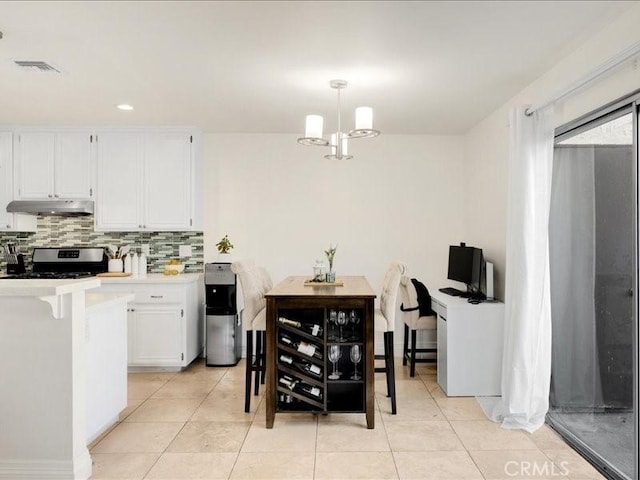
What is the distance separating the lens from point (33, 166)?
15.6 feet

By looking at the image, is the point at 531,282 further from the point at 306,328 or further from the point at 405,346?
the point at 405,346

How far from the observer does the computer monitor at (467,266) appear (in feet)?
13.4

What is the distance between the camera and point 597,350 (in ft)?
9.82

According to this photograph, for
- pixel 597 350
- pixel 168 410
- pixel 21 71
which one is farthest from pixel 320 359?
pixel 21 71

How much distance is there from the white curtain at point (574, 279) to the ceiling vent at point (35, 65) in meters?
3.55

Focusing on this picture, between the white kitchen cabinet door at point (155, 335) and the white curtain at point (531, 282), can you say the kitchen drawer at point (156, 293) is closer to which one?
the white kitchen cabinet door at point (155, 335)

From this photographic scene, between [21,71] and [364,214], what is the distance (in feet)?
11.0

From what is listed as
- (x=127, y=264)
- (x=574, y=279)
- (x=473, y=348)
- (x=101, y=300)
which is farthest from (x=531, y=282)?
(x=127, y=264)

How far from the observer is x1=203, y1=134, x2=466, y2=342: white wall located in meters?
5.14

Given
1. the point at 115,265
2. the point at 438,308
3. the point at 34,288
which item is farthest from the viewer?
the point at 115,265

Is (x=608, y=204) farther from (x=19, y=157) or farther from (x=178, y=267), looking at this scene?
(x=19, y=157)

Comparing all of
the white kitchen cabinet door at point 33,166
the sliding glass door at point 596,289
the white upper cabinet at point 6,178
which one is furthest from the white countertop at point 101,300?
the sliding glass door at point 596,289

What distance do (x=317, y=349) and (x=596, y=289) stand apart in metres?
1.86

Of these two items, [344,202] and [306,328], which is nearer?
[306,328]
